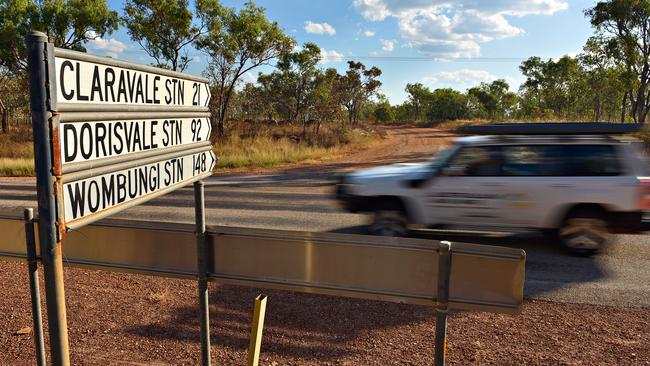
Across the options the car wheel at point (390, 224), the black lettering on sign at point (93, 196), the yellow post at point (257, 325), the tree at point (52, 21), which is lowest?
the car wheel at point (390, 224)

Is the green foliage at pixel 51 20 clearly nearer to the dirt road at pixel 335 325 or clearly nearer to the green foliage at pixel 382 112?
the dirt road at pixel 335 325

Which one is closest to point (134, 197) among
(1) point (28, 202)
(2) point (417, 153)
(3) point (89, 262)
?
(3) point (89, 262)

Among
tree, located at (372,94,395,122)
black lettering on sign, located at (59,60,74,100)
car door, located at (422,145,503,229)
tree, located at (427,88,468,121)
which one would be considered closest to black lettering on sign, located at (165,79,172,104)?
black lettering on sign, located at (59,60,74,100)

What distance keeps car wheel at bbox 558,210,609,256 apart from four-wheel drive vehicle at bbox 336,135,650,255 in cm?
1

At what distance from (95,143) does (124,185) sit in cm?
30

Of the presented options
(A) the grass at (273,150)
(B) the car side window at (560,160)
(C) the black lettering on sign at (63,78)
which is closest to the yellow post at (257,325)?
(C) the black lettering on sign at (63,78)

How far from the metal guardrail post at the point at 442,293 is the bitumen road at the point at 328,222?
2.55 metres

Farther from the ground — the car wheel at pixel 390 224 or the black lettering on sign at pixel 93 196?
the black lettering on sign at pixel 93 196

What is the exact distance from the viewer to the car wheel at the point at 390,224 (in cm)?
780

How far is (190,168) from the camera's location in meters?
3.08

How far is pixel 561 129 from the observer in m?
7.05

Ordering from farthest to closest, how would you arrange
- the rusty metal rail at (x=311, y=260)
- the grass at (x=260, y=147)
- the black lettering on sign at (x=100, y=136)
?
the grass at (x=260, y=147) < the rusty metal rail at (x=311, y=260) < the black lettering on sign at (x=100, y=136)

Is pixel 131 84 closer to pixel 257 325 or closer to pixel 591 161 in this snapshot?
pixel 257 325

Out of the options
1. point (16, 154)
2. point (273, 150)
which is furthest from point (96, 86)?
point (16, 154)
